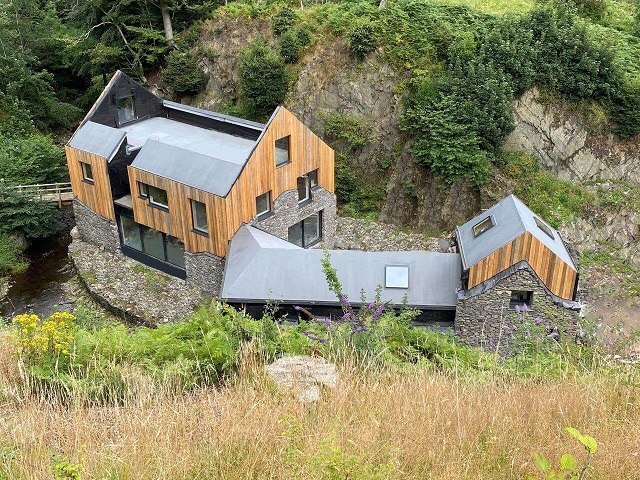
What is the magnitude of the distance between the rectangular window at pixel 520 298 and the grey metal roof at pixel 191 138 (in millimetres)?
11647

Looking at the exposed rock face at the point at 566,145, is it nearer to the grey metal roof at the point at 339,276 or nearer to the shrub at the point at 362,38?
the shrub at the point at 362,38

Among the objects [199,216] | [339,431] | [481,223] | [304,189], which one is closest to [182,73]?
[304,189]

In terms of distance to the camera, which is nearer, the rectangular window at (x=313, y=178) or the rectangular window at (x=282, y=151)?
the rectangular window at (x=282, y=151)

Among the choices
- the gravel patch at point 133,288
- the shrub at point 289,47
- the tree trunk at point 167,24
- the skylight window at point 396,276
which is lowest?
the gravel patch at point 133,288

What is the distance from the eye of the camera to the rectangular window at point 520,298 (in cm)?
1727


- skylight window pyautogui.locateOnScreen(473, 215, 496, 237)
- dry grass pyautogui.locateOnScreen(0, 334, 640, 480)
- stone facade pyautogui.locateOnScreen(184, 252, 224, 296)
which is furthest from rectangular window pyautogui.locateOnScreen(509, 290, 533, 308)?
stone facade pyautogui.locateOnScreen(184, 252, 224, 296)

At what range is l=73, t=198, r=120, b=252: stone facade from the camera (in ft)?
83.9

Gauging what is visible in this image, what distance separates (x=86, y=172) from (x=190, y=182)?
6.94m

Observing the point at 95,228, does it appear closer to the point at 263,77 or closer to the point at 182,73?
the point at 263,77

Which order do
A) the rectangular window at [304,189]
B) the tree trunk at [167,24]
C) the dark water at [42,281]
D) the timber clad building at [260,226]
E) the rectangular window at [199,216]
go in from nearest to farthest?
the timber clad building at [260,226], the rectangular window at [199,216], the dark water at [42,281], the rectangular window at [304,189], the tree trunk at [167,24]

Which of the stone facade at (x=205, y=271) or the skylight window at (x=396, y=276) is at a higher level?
the skylight window at (x=396, y=276)

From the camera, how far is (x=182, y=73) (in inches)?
1336

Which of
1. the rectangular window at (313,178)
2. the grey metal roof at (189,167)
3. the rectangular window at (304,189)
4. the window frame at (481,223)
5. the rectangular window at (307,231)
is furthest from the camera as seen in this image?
the rectangular window at (307,231)

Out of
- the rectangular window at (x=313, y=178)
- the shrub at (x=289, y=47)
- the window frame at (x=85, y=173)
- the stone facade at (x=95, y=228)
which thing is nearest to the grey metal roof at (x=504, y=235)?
the rectangular window at (x=313, y=178)
